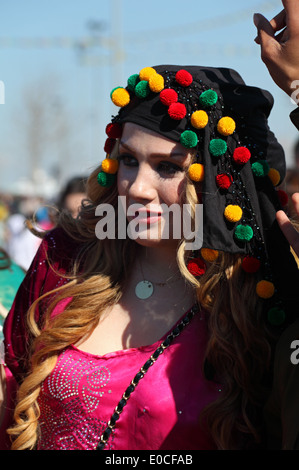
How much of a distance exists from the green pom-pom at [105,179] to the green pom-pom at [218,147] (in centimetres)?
52

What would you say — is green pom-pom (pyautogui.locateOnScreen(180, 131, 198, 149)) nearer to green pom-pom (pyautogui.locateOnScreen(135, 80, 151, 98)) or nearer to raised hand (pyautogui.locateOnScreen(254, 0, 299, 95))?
green pom-pom (pyautogui.locateOnScreen(135, 80, 151, 98))

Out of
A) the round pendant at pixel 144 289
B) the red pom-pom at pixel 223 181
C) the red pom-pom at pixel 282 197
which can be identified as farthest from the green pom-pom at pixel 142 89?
the round pendant at pixel 144 289

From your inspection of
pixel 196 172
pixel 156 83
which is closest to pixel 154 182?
pixel 196 172

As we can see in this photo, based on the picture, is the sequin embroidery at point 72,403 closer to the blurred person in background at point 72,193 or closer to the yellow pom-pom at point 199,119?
the yellow pom-pom at point 199,119

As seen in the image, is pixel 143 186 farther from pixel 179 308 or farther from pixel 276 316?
pixel 276 316

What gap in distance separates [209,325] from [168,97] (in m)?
0.87

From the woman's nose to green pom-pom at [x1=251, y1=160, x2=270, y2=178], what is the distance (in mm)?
383

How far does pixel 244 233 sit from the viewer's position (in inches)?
82.8

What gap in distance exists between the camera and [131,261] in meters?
2.51

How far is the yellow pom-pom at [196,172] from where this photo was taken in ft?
6.97

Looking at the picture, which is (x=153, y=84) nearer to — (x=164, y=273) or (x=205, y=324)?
(x=164, y=273)

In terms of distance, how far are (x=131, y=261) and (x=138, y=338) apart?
0.39 metres

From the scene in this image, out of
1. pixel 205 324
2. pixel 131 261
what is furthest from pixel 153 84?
pixel 205 324

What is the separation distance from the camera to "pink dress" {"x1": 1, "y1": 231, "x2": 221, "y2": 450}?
201cm
